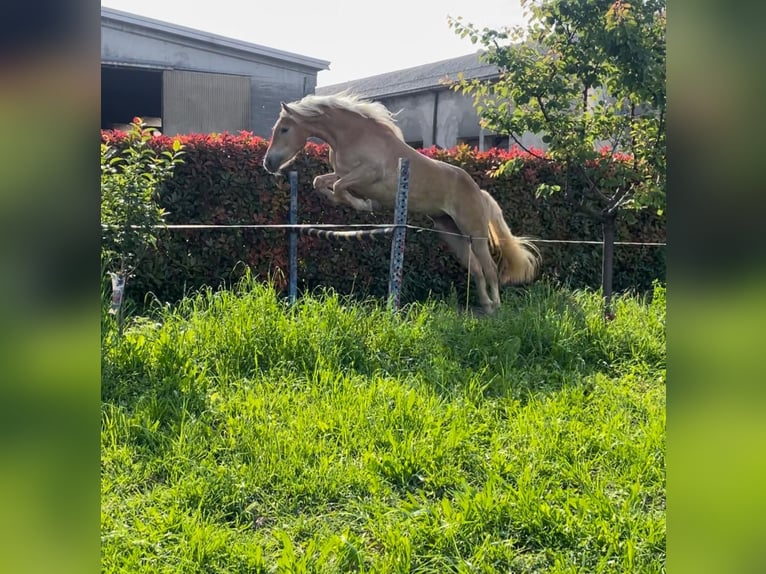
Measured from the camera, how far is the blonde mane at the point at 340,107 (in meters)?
6.16

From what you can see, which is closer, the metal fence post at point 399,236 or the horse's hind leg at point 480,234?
the metal fence post at point 399,236

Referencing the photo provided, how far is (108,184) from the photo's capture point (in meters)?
4.96

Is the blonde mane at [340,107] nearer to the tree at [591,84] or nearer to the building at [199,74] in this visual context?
the tree at [591,84]

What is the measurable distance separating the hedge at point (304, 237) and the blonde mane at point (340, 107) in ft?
3.49

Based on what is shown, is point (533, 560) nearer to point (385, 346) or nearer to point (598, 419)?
point (598, 419)

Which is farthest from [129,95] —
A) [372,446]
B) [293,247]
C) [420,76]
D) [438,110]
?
[372,446]

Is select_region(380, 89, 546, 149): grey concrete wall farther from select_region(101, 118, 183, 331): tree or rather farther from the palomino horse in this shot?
select_region(101, 118, 183, 331): tree

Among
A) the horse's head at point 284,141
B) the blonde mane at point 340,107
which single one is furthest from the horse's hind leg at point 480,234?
the horse's head at point 284,141

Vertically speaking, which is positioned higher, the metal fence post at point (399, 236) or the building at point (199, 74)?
the building at point (199, 74)

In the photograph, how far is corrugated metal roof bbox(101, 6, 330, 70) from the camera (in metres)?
14.4

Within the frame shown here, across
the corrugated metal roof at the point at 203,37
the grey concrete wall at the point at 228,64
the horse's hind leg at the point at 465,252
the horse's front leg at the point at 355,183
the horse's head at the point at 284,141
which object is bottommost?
the horse's hind leg at the point at 465,252

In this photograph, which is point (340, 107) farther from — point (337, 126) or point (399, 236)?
point (399, 236)

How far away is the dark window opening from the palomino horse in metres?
10.2
